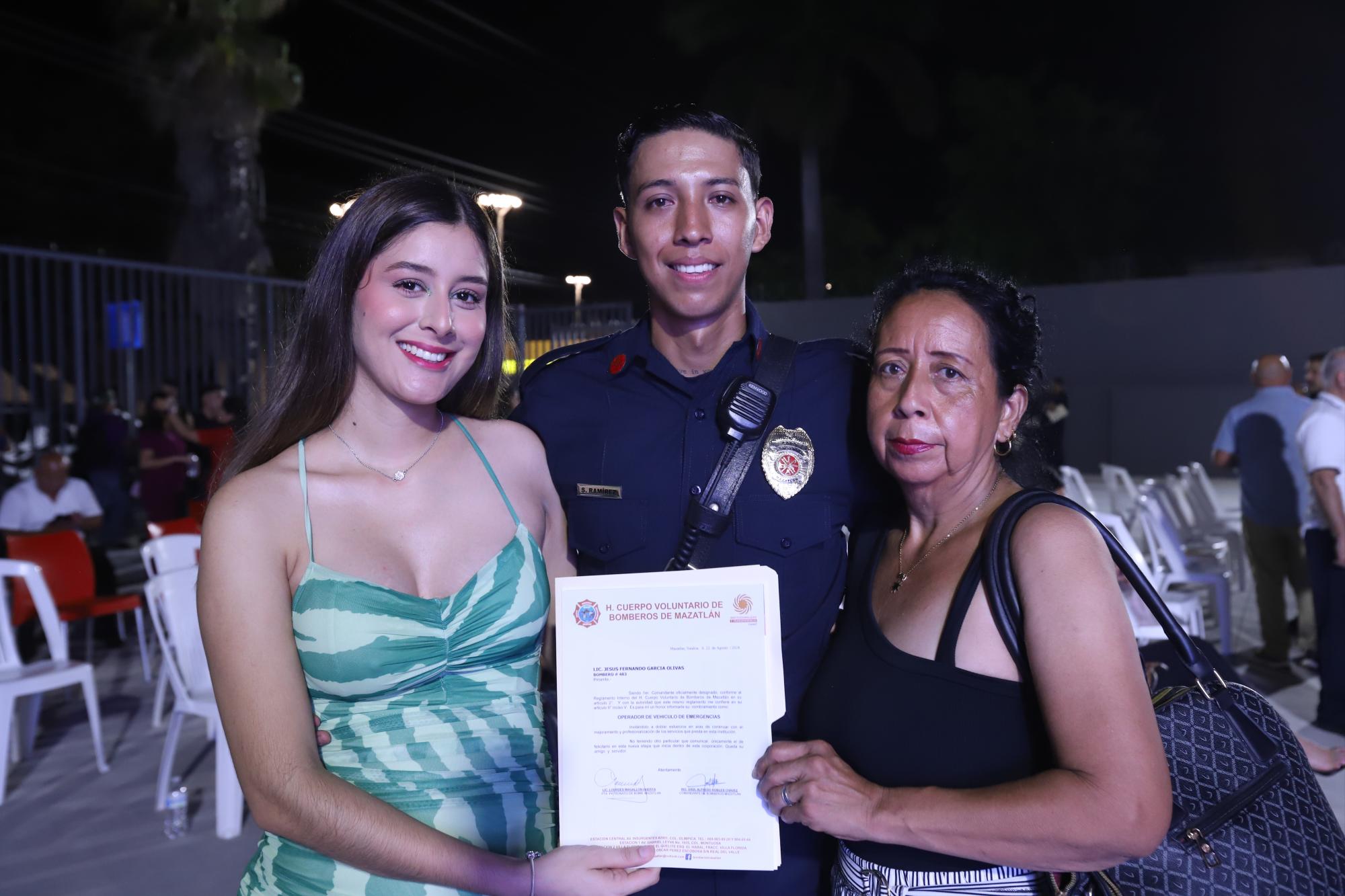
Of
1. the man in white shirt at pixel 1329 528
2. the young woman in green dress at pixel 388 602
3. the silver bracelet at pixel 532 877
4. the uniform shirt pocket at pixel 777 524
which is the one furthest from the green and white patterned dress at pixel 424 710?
the man in white shirt at pixel 1329 528

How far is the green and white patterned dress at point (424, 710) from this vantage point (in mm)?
1608

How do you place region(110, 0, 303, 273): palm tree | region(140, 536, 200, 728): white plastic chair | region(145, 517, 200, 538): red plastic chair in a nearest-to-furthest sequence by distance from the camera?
region(140, 536, 200, 728): white plastic chair → region(145, 517, 200, 538): red plastic chair → region(110, 0, 303, 273): palm tree

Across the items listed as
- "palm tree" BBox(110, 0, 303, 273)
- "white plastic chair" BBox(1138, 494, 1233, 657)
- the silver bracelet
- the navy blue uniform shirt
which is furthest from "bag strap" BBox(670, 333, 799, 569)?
"palm tree" BBox(110, 0, 303, 273)

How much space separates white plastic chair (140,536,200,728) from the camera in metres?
6.12

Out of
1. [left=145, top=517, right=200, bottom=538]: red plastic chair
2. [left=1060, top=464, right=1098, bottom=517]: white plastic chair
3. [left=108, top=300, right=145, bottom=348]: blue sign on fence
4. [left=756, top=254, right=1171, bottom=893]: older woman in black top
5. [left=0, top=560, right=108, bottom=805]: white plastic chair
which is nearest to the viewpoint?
[left=756, top=254, right=1171, bottom=893]: older woman in black top

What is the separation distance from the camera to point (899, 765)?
157 centimetres

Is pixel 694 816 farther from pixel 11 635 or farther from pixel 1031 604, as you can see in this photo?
pixel 11 635

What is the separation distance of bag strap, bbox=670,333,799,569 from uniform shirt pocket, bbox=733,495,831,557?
37mm

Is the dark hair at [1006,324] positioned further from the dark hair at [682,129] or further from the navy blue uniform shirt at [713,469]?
the dark hair at [682,129]

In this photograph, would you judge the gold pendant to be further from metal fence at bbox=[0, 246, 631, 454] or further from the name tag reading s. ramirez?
metal fence at bbox=[0, 246, 631, 454]

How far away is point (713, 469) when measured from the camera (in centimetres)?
206

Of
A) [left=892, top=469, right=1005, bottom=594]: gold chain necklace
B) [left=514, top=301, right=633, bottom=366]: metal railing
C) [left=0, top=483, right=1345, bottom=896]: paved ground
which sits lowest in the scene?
[left=0, top=483, right=1345, bottom=896]: paved ground

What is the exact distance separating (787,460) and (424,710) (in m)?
0.90

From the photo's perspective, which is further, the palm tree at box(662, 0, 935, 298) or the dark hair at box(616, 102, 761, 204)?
the palm tree at box(662, 0, 935, 298)
